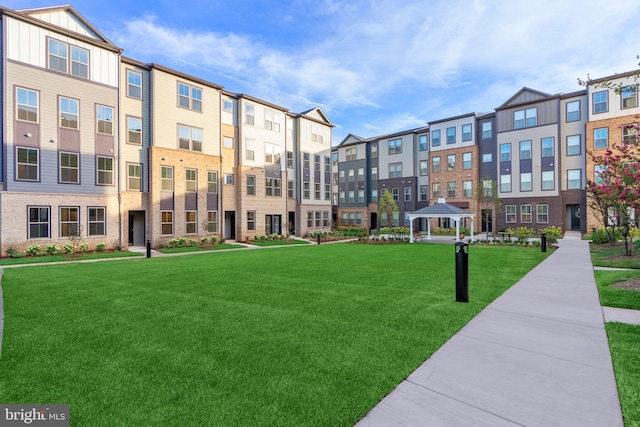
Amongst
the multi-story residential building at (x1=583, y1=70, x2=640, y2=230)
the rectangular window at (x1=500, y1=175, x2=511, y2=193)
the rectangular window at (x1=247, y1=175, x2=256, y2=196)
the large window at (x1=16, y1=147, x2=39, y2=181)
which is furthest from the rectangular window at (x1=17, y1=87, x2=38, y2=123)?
the multi-story residential building at (x1=583, y1=70, x2=640, y2=230)

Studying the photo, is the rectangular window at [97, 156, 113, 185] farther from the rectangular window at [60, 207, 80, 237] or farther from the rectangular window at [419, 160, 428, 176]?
the rectangular window at [419, 160, 428, 176]

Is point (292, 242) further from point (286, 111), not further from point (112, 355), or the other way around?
point (112, 355)

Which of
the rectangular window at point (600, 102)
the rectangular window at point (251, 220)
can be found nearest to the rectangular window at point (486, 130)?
the rectangular window at point (600, 102)

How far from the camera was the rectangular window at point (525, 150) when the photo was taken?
108 ft

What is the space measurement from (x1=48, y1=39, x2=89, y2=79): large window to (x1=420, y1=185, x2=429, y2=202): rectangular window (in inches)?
1394

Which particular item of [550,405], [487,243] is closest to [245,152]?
[487,243]

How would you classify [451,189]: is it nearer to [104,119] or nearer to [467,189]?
[467,189]

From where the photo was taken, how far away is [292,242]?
27266mm

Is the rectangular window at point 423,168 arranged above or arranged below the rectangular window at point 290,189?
above

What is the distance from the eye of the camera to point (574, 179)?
30.8 meters

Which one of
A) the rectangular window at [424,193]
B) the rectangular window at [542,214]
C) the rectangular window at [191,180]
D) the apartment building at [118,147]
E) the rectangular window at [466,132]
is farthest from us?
the rectangular window at [424,193]

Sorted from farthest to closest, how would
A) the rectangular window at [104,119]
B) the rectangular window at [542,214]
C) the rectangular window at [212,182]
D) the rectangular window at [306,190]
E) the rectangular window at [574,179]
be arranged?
the rectangular window at [306,190] → the rectangular window at [542,214] → the rectangular window at [574,179] → the rectangular window at [212,182] → the rectangular window at [104,119]

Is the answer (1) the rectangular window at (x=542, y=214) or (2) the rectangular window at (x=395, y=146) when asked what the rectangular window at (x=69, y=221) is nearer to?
(2) the rectangular window at (x=395, y=146)

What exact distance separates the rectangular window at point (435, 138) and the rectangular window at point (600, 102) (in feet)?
48.0
